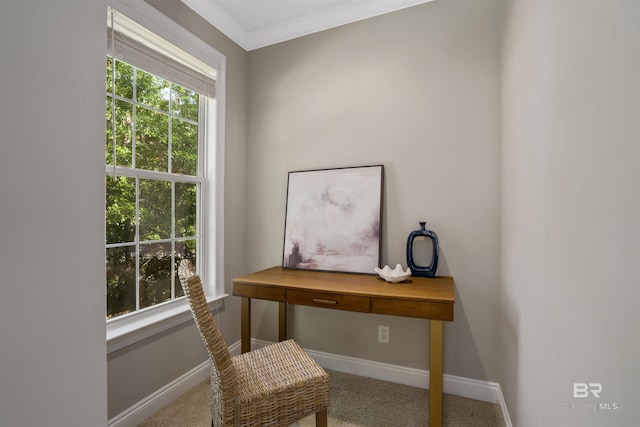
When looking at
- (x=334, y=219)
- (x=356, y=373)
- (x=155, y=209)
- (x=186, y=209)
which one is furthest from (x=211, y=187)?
(x=356, y=373)

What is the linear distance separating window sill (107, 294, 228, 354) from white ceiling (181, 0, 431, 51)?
209 centimetres

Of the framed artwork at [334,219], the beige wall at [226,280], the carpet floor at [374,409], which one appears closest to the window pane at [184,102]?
the beige wall at [226,280]

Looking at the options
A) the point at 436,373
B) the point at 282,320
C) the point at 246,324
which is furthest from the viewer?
the point at 282,320

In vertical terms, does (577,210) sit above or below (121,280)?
above

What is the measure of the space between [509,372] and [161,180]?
2370 mm

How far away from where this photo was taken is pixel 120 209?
1.78 meters

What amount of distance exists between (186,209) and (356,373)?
1.77 metres

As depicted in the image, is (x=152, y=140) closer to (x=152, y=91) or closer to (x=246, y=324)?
(x=152, y=91)

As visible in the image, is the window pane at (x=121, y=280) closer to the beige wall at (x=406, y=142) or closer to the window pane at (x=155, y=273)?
the window pane at (x=155, y=273)

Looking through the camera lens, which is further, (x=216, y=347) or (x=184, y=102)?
(x=184, y=102)

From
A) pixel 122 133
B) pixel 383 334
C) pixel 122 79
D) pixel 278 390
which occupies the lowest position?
pixel 383 334

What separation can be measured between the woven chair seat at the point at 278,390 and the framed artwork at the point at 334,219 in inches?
34.2

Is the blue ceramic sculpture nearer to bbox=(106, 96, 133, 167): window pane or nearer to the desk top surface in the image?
the desk top surface
